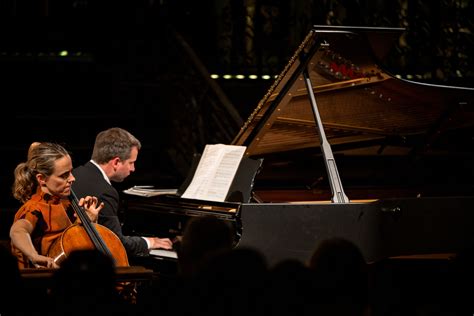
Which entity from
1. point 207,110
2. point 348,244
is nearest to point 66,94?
point 207,110

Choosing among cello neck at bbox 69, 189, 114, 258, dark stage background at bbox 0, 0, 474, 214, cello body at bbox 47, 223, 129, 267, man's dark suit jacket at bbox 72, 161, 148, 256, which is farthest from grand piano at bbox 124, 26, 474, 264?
dark stage background at bbox 0, 0, 474, 214

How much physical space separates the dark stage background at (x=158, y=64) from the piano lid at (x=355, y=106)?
1.74 meters

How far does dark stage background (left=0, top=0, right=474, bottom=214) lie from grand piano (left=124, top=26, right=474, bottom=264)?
1436 mm

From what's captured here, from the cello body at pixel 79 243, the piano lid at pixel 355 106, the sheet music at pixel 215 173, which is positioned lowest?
the cello body at pixel 79 243

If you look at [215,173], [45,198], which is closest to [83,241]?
[45,198]

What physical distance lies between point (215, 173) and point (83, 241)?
1175mm

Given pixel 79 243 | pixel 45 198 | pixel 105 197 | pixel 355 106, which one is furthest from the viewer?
pixel 355 106

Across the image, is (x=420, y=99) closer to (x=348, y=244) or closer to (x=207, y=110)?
(x=207, y=110)

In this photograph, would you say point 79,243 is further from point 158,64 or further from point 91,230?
point 158,64

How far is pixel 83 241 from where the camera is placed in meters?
4.23

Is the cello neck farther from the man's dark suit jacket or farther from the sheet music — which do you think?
the sheet music

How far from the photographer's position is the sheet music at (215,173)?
5.05 m

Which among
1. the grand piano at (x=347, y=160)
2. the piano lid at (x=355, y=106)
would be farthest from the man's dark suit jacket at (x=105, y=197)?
the piano lid at (x=355, y=106)

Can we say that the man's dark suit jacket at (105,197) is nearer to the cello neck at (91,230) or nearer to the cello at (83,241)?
the cello at (83,241)
